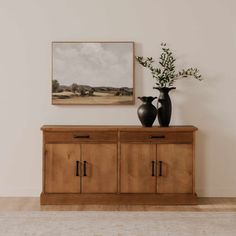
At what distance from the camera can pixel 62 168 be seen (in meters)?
5.29

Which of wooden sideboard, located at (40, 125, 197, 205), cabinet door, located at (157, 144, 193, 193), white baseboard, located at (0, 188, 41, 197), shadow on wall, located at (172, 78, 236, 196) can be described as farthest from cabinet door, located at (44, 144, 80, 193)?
shadow on wall, located at (172, 78, 236, 196)

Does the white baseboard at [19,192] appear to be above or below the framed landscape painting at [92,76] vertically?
below

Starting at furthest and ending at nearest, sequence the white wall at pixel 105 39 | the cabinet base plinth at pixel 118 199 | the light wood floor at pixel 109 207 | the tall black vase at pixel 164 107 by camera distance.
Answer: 1. the white wall at pixel 105 39
2. the tall black vase at pixel 164 107
3. the cabinet base plinth at pixel 118 199
4. the light wood floor at pixel 109 207

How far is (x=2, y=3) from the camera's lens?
561 cm

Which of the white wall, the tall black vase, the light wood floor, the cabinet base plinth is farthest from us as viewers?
the white wall

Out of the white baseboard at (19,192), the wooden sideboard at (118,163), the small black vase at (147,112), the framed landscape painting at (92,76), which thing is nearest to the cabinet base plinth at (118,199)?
the wooden sideboard at (118,163)

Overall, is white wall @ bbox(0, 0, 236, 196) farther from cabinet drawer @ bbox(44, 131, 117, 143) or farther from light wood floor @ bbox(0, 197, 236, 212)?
cabinet drawer @ bbox(44, 131, 117, 143)

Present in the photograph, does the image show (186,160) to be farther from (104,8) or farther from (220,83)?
(104,8)

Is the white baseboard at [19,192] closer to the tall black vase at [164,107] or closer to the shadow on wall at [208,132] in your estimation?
the tall black vase at [164,107]

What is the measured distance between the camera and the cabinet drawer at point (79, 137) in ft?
17.3

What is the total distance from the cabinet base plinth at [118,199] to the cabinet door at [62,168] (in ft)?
0.24

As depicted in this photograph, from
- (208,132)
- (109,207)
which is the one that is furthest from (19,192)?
(208,132)

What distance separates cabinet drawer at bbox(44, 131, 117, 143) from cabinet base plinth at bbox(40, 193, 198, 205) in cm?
57

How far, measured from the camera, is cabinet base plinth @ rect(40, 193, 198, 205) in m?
5.26
